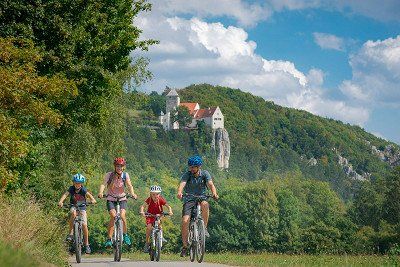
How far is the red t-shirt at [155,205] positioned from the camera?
14.9 m

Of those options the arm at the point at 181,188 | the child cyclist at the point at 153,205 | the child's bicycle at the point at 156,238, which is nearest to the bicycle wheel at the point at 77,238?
the child cyclist at the point at 153,205

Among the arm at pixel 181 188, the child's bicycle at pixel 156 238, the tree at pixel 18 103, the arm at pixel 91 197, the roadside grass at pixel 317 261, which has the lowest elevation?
the roadside grass at pixel 317 261

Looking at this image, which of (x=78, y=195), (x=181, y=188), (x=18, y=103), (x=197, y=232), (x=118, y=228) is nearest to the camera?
(x=181, y=188)

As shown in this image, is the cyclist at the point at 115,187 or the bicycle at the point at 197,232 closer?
the bicycle at the point at 197,232

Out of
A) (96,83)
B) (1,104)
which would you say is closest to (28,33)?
(96,83)

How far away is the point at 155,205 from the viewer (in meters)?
14.9

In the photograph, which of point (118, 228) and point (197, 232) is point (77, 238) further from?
point (197, 232)

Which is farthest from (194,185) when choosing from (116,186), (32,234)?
(32,234)

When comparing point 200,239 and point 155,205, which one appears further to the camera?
point 155,205

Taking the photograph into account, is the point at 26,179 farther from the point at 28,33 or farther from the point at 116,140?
the point at 116,140

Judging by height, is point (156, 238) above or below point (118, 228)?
below

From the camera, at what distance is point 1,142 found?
15.3 metres

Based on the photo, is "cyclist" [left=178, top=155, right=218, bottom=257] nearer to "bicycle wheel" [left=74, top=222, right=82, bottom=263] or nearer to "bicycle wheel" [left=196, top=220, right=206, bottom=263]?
"bicycle wheel" [left=196, top=220, right=206, bottom=263]

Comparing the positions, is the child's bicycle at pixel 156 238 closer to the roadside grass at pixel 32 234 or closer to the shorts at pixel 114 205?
the shorts at pixel 114 205
